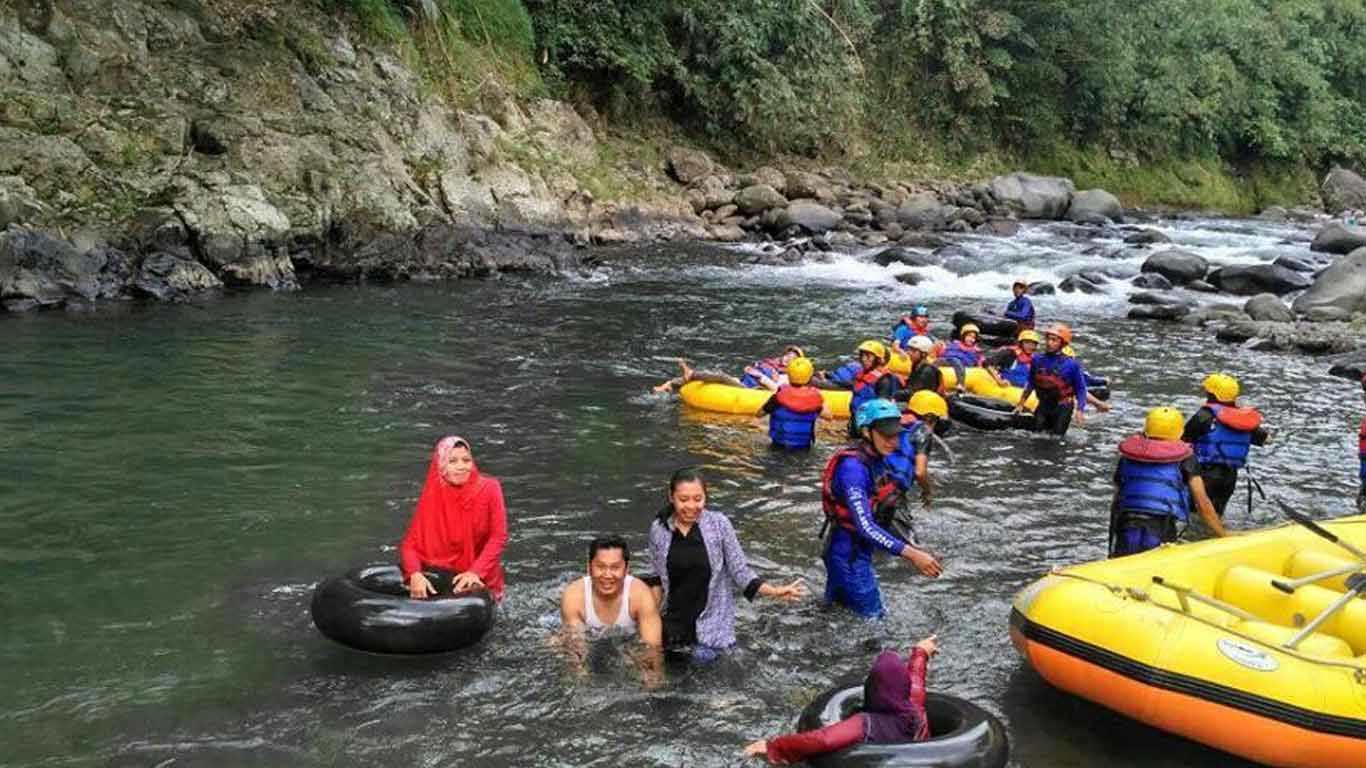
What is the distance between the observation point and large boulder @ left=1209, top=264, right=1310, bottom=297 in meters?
22.3

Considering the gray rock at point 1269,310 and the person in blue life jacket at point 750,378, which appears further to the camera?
the gray rock at point 1269,310

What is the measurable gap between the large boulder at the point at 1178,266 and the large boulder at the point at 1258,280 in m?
0.47

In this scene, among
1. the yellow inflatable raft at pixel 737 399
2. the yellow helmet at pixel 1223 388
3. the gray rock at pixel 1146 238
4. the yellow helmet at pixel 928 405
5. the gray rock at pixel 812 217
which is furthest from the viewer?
the gray rock at pixel 812 217

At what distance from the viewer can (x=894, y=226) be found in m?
29.0

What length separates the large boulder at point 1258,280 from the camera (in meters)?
22.3

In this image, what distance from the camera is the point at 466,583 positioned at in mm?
6438

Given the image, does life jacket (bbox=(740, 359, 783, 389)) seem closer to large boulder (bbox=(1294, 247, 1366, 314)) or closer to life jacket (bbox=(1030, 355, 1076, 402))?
life jacket (bbox=(1030, 355, 1076, 402))

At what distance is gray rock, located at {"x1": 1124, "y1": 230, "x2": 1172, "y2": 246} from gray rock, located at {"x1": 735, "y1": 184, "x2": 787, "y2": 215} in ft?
27.9

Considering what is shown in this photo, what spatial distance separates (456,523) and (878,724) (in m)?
2.74

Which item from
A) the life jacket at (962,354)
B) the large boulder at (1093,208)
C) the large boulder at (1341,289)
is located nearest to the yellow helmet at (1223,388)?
the life jacket at (962,354)

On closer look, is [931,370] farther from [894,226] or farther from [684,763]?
[894,226]

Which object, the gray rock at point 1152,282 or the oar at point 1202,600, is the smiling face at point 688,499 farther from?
the gray rock at point 1152,282

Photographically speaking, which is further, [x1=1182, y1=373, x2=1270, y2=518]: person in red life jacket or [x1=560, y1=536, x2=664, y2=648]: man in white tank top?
[x1=1182, y1=373, x2=1270, y2=518]: person in red life jacket

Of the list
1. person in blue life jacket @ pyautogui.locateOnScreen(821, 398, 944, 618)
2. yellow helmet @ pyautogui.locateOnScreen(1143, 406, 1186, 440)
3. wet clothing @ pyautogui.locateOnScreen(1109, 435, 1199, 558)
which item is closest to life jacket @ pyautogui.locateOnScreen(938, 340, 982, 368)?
yellow helmet @ pyautogui.locateOnScreen(1143, 406, 1186, 440)
